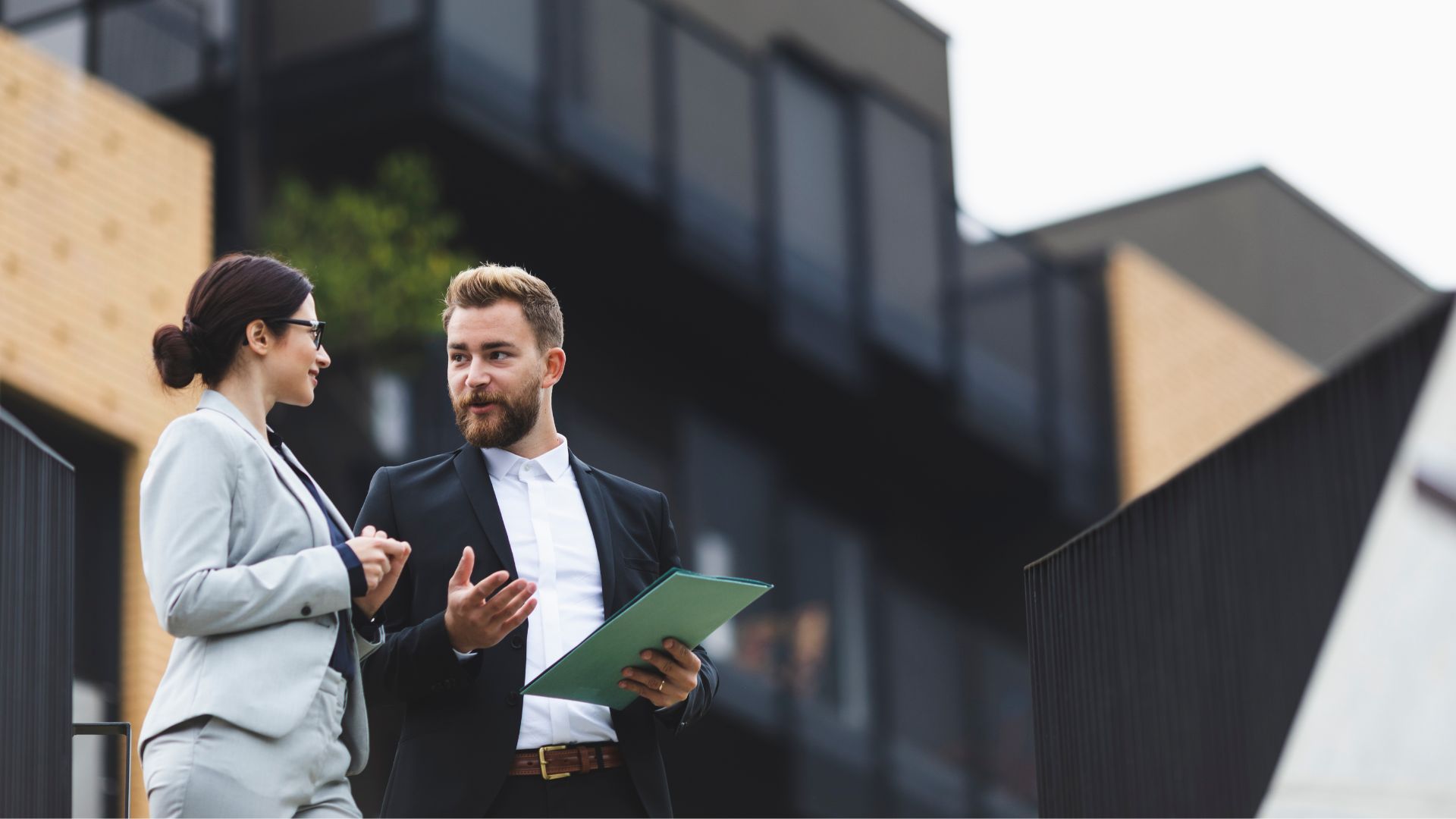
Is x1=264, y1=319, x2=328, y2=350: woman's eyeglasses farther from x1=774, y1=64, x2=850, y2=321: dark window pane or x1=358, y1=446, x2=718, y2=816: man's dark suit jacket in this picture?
x1=774, y1=64, x2=850, y2=321: dark window pane

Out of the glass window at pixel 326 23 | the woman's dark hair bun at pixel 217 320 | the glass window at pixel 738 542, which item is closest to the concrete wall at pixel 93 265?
the glass window at pixel 326 23

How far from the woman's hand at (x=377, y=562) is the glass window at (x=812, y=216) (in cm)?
993

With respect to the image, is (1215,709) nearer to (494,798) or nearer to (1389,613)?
(1389,613)

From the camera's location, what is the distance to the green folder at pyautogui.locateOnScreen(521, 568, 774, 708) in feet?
12.4

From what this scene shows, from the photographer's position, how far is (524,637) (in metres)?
4.19

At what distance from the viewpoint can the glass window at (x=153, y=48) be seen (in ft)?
37.3

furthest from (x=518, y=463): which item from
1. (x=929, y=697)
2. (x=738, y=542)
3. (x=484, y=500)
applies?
(x=929, y=697)

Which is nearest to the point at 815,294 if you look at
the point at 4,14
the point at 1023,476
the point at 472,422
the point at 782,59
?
the point at 782,59

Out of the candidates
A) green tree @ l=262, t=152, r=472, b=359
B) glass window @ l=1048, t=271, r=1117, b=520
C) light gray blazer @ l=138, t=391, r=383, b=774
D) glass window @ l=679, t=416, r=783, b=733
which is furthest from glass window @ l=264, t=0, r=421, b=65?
light gray blazer @ l=138, t=391, r=383, b=774

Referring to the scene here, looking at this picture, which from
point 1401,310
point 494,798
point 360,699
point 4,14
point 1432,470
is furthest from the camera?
point 1401,310

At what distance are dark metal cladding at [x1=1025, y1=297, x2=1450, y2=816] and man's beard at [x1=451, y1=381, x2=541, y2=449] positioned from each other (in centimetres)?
133

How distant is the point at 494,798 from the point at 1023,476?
38.2 feet

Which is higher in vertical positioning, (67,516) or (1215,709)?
(67,516)

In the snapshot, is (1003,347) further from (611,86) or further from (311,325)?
(311,325)
